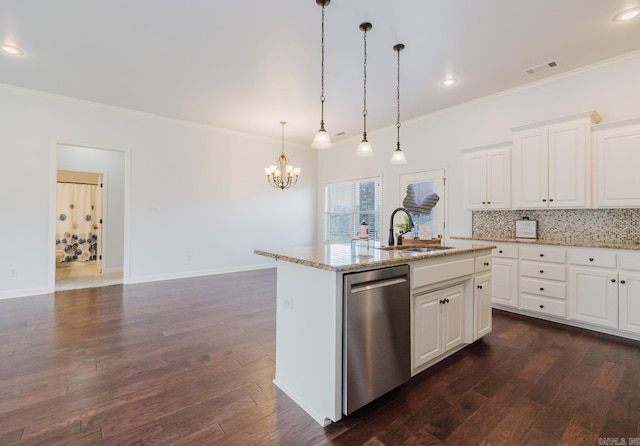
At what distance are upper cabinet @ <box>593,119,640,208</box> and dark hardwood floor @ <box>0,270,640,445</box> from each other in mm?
1449

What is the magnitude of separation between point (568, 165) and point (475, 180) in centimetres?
109

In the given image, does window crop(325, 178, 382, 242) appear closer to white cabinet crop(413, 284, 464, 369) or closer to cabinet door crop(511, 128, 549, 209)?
cabinet door crop(511, 128, 549, 209)

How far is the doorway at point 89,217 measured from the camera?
240 inches

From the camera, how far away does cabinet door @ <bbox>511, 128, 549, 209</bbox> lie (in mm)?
3576

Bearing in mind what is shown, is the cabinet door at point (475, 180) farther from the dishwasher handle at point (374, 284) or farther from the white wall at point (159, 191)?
the white wall at point (159, 191)

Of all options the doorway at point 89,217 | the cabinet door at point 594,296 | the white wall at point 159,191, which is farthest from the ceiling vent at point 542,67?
the doorway at point 89,217

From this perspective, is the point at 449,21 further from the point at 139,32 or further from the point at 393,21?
the point at 139,32

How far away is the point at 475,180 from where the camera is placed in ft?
14.1

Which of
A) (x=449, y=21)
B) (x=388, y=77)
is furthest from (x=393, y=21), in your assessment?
(x=388, y=77)

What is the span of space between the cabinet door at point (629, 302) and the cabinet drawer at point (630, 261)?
7 cm

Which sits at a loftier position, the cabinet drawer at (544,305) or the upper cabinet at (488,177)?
the upper cabinet at (488,177)

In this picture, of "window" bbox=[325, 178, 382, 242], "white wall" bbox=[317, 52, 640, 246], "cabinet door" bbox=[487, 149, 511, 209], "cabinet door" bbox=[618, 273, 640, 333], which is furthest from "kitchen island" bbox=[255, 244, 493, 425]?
"window" bbox=[325, 178, 382, 242]

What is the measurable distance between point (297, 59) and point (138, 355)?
3419 millimetres

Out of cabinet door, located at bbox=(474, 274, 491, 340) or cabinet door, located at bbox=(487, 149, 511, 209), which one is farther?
cabinet door, located at bbox=(487, 149, 511, 209)
